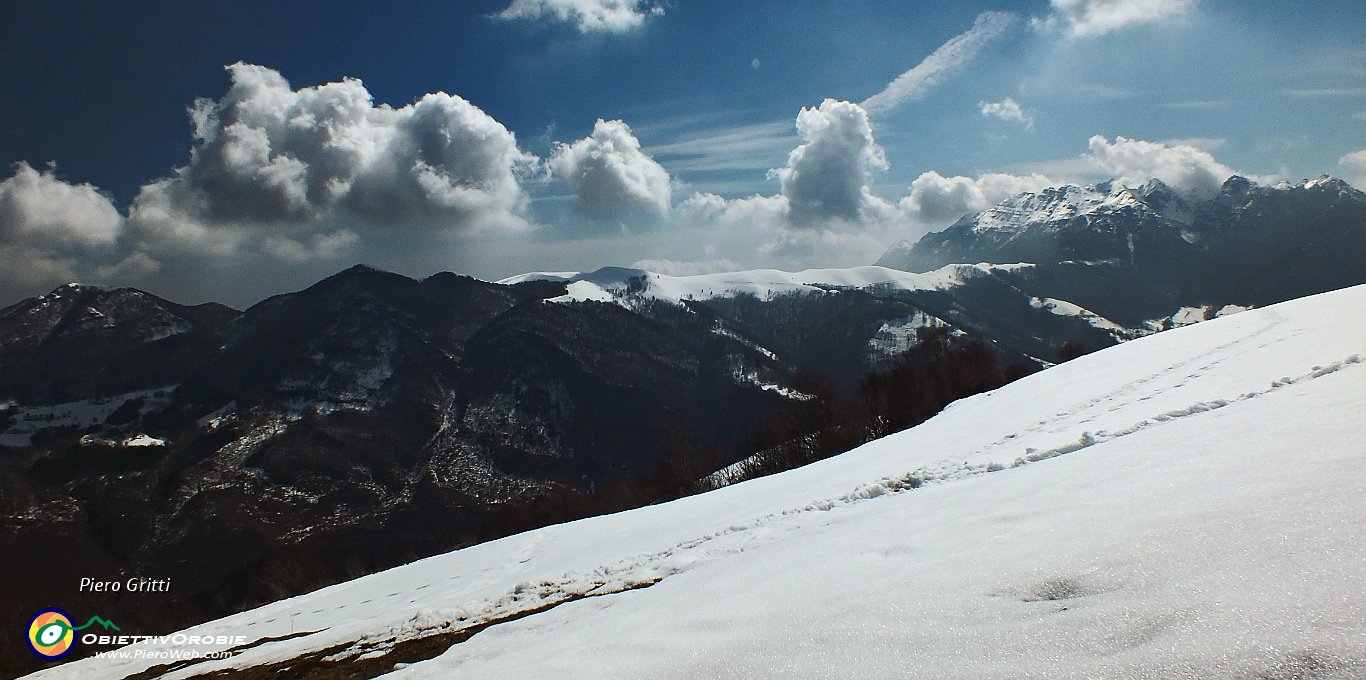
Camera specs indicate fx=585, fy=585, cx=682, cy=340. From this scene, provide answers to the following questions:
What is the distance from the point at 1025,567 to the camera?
636 centimetres

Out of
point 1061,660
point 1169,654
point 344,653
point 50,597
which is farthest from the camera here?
point 50,597

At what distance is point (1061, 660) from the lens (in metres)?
4.45

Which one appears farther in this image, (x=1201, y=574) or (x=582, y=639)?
Result: (x=582, y=639)

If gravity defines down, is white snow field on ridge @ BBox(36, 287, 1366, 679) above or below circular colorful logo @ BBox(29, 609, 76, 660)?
above

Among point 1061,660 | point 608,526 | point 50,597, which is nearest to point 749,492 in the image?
point 608,526

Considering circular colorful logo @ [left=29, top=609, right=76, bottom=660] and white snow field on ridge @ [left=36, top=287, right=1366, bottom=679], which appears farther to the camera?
circular colorful logo @ [left=29, top=609, right=76, bottom=660]

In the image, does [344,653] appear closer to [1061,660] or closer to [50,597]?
[1061,660]

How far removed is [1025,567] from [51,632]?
125 ft

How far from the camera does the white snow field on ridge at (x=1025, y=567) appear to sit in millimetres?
4430

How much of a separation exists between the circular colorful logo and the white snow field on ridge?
6.59 m

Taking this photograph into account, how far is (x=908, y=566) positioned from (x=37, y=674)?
3329 cm

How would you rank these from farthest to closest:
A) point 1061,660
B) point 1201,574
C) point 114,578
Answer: point 114,578, point 1201,574, point 1061,660

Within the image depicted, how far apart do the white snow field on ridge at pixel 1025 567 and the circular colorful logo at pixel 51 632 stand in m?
6.59

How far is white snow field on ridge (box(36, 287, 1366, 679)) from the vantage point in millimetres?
4430
